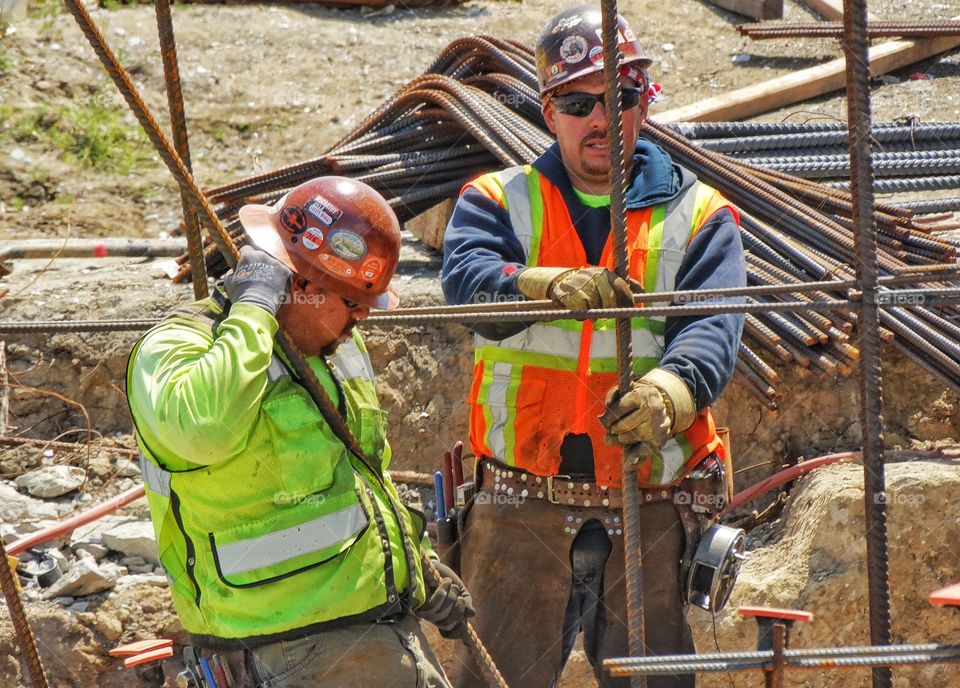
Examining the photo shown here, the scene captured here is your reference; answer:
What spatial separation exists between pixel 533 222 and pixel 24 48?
6.64 m

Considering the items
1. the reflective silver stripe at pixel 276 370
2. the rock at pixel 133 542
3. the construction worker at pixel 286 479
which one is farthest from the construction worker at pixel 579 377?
the rock at pixel 133 542

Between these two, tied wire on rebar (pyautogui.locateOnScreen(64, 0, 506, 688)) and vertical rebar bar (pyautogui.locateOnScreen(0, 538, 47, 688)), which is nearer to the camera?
tied wire on rebar (pyautogui.locateOnScreen(64, 0, 506, 688))

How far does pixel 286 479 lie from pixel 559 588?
48.7 inches

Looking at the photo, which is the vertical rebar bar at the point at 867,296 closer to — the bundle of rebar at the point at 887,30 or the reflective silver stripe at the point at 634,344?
the reflective silver stripe at the point at 634,344

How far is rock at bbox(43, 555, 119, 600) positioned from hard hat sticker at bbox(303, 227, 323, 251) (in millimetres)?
2472

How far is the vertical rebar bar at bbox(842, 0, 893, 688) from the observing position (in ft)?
10.9

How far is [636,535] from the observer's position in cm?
338

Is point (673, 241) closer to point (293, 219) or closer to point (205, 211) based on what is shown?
point (293, 219)

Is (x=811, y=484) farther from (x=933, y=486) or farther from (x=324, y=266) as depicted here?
(x=324, y=266)

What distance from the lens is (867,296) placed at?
11.3 ft

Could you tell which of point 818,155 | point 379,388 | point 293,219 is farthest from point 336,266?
point 818,155

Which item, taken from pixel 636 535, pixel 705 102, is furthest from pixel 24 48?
pixel 636 535

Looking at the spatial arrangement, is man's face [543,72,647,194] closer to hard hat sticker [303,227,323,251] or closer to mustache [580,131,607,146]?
mustache [580,131,607,146]

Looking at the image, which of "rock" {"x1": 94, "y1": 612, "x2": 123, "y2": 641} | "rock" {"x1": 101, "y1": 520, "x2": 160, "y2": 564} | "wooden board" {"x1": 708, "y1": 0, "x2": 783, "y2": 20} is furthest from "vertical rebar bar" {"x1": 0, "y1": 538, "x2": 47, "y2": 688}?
"wooden board" {"x1": 708, "y1": 0, "x2": 783, "y2": 20}
